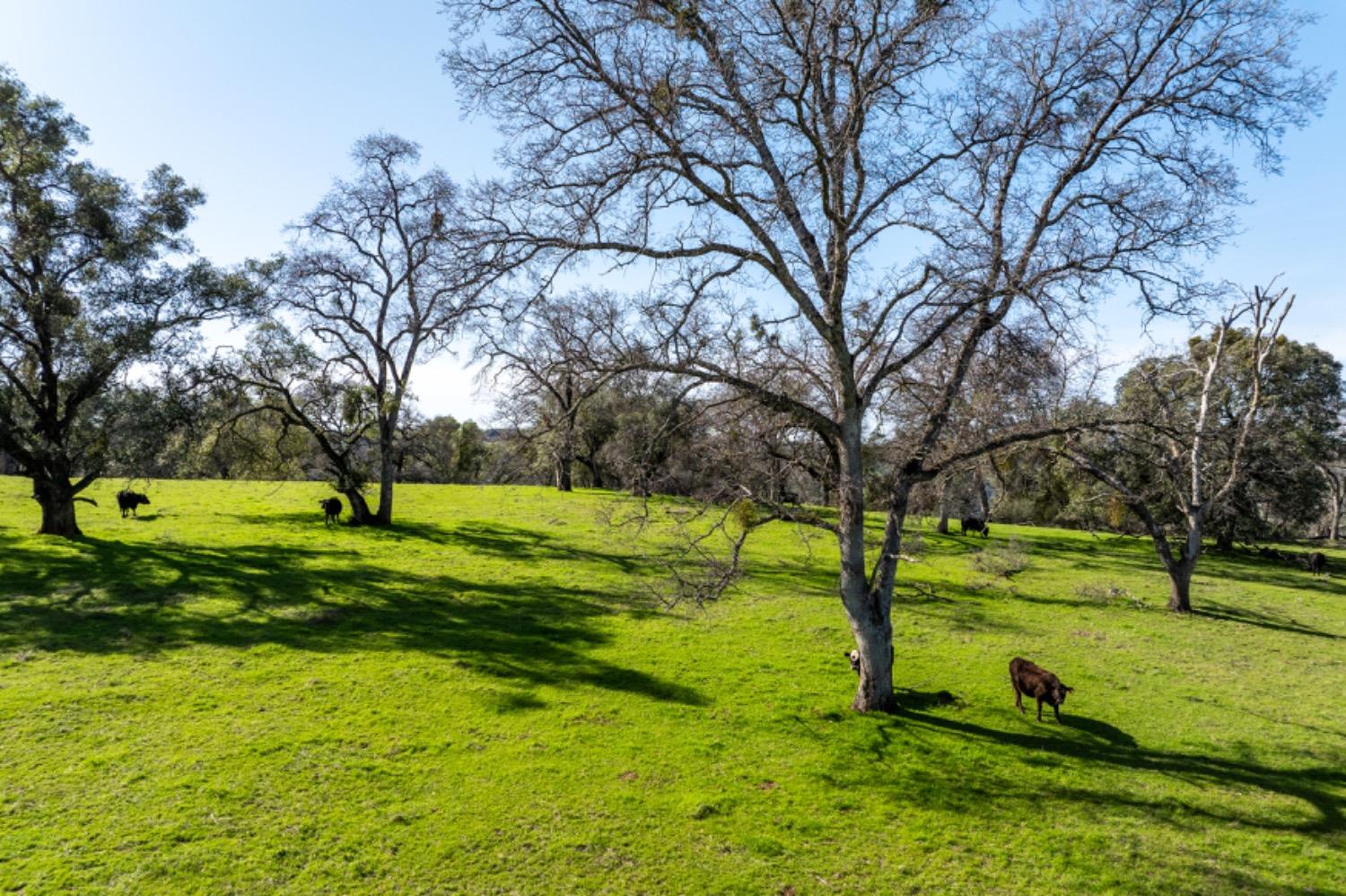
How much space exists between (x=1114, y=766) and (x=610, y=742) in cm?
817

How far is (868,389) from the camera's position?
37.3 ft

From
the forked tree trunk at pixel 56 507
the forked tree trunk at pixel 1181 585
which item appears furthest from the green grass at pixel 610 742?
the forked tree trunk at pixel 56 507

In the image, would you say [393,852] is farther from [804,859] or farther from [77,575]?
[77,575]

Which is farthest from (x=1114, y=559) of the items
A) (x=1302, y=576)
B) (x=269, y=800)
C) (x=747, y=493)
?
(x=269, y=800)

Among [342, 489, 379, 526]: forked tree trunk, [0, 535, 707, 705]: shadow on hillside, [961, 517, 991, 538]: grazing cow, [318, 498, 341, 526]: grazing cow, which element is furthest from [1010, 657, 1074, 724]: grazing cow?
[318, 498, 341, 526]: grazing cow

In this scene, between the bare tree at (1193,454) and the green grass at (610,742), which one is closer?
the green grass at (610,742)

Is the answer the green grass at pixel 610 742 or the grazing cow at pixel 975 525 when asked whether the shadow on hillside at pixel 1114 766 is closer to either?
the green grass at pixel 610 742

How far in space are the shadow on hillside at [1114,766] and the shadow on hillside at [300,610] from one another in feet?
14.1

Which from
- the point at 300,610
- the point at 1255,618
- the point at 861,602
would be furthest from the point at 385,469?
the point at 1255,618

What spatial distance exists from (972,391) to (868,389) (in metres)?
1.98

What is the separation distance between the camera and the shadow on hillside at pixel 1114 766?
9.64m

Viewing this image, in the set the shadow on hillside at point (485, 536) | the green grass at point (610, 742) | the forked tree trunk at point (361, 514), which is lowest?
the green grass at point (610, 742)

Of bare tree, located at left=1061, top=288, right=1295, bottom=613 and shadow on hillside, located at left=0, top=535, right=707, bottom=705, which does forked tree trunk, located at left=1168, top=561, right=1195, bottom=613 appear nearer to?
bare tree, located at left=1061, top=288, right=1295, bottom=613

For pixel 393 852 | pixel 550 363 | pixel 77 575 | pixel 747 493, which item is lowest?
pixel 393 852
